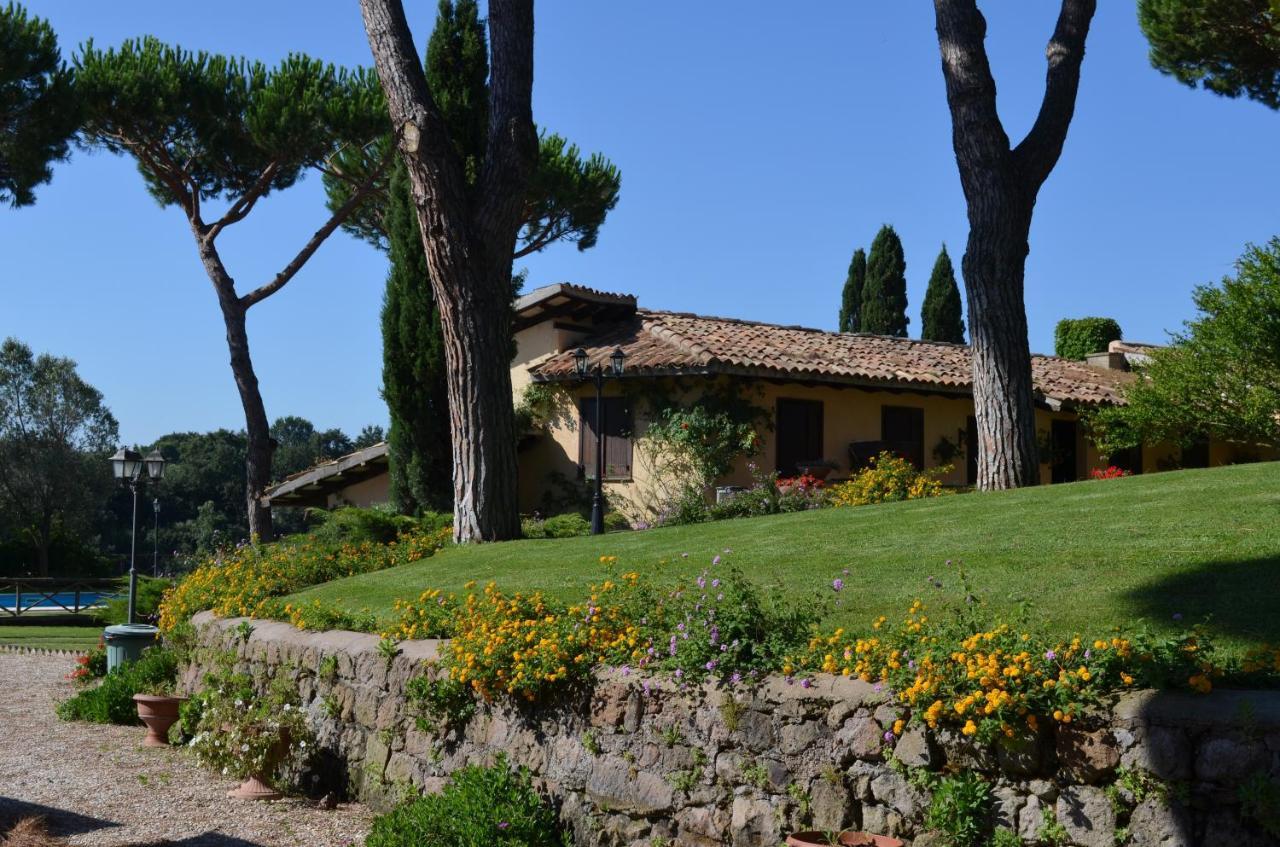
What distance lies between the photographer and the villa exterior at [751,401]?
21125 millimetres

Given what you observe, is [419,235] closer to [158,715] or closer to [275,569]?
[275,569]

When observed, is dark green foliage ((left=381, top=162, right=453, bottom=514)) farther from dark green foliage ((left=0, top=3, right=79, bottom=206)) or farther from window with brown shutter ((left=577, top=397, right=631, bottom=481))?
dark green foliage ((left=0, top=3, right=79, bottom=206))

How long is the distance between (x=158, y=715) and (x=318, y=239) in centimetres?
1527

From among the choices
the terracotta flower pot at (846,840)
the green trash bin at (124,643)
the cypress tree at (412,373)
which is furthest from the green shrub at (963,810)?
the cypress tree at (412,373)

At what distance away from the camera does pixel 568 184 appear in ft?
84.9

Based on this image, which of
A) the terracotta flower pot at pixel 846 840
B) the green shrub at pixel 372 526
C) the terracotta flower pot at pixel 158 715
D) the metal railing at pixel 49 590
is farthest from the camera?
the metal railing at pixel 49 590

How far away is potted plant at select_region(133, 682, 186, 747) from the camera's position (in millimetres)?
11398

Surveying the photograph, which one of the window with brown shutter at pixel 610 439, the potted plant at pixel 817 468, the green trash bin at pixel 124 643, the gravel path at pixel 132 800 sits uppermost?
the window with brown shutter at pixel 610 439

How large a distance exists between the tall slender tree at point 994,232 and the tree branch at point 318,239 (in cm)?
1342

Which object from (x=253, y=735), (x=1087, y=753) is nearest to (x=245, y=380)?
(x=253, y=735)

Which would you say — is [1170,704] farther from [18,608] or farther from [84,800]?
[18,608]

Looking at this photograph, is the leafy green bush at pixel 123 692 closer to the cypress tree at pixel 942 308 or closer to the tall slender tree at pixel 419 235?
the tall slender tree at pixel 419 235

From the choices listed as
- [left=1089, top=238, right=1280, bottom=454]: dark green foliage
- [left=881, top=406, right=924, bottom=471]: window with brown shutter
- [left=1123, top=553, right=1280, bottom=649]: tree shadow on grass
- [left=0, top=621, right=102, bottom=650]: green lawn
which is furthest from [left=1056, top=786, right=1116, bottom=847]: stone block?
[left=0, top=621, right=102, bottom=650]: green lawn

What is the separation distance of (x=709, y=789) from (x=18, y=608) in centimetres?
2383
